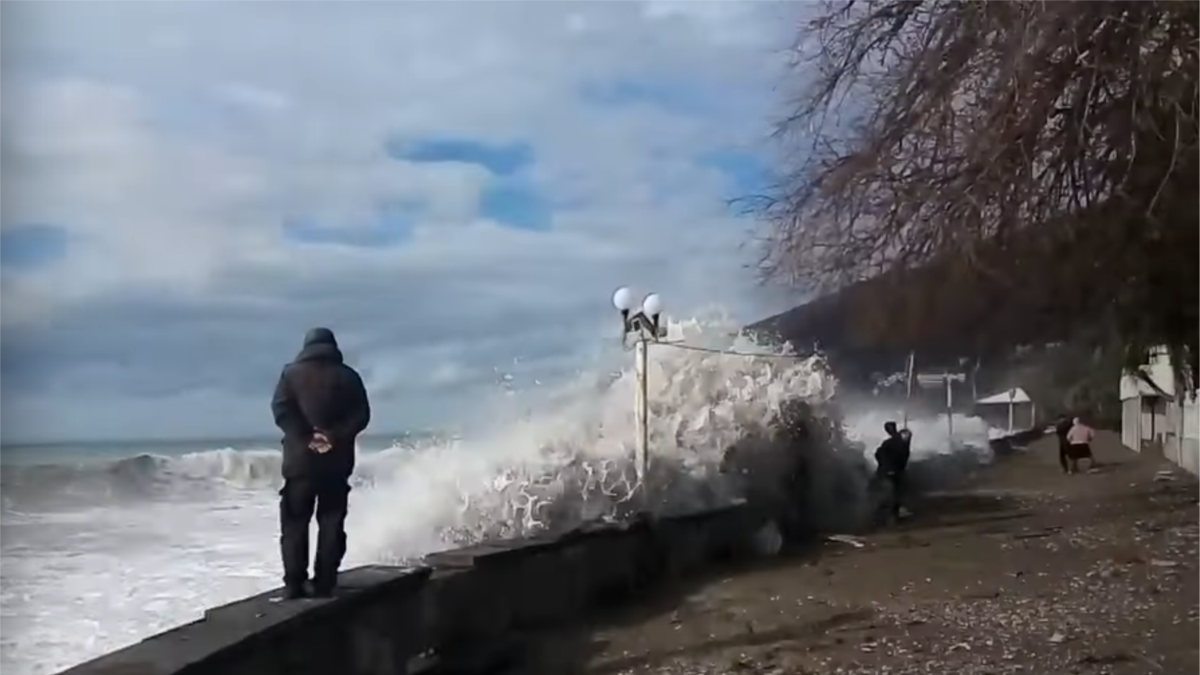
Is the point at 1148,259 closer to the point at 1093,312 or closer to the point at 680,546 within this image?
the point at 1093,312

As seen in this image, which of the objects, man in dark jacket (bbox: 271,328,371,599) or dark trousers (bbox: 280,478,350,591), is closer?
man in dark jacket (bbox: 271,328,371,599)

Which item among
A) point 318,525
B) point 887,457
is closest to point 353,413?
point 318,525

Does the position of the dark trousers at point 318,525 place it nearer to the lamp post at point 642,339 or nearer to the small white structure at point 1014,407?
the lamp post at point 642,339

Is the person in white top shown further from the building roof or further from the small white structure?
the building roof

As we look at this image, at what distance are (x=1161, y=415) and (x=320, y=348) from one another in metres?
39.4

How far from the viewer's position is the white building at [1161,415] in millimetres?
29703

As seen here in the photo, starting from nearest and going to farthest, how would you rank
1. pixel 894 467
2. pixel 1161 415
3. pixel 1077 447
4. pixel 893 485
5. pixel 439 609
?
pixel 439 609 < pixel 893 485 < pixel 894 467 < pixel 1077 447 < pixel 1161 415

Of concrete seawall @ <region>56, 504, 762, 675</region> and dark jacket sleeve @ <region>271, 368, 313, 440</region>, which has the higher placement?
dark jacket sleeve @ <region>271, 368, 313, 440</region>

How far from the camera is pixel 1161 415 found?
42188mm

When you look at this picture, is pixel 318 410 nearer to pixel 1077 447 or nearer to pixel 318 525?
pixel 318 525

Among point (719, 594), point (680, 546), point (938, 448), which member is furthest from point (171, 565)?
point (938, 448)

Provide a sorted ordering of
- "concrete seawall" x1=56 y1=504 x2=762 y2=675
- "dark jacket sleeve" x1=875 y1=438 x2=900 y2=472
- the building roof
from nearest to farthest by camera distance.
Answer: "concrete seawall" x1=56 y1=504 x2=762 y2=675, "dark jacket sleeve" x1=875 y1=438 x2=900 y2=472, the building roof

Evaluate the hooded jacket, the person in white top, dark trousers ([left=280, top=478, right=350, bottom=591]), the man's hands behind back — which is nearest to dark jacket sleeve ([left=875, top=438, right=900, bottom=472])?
the person in white top

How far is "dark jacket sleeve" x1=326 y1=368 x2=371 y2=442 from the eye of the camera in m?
7.06
